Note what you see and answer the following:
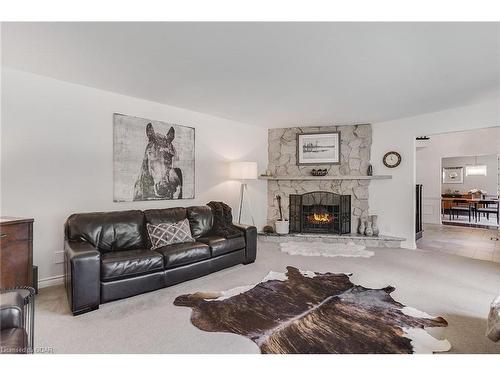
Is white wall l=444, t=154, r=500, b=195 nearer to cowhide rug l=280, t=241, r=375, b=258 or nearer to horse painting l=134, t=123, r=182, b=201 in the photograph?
cowhide rug l=280, t=241, r=375, b=258

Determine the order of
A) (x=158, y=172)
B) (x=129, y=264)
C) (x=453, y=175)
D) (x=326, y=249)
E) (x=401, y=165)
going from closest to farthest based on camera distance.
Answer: (x=129, y=264) < (x=158, y=172) < (x=326, y=249) < (x=401, y=165) < (x=453, y=175)

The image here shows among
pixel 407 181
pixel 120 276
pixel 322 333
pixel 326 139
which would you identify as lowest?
pixel 322 333

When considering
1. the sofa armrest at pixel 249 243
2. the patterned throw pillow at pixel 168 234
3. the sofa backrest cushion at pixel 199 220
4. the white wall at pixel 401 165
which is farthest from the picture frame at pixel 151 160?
the white wall at pixel 401 165

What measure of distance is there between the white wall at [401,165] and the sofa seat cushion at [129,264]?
438 centimetres

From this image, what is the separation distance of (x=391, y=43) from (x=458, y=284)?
2869 millimetres

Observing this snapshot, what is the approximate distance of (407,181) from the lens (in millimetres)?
4828

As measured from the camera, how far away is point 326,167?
549 centimetres

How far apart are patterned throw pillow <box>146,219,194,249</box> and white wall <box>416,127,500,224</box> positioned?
7727mm

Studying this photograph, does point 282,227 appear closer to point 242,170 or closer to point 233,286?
point 242,170

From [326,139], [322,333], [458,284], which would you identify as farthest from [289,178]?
[322,333]

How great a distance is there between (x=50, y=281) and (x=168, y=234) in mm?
1431

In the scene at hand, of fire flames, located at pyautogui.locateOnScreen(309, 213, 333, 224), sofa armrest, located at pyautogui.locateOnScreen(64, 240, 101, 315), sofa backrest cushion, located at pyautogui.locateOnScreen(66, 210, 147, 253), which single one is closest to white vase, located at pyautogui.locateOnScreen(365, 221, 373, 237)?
fire flames, located at pyautogui.locateOnScreen(309, 213, 333, 224)

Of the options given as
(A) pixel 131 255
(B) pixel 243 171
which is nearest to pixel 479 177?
(B) pixel 243 171
